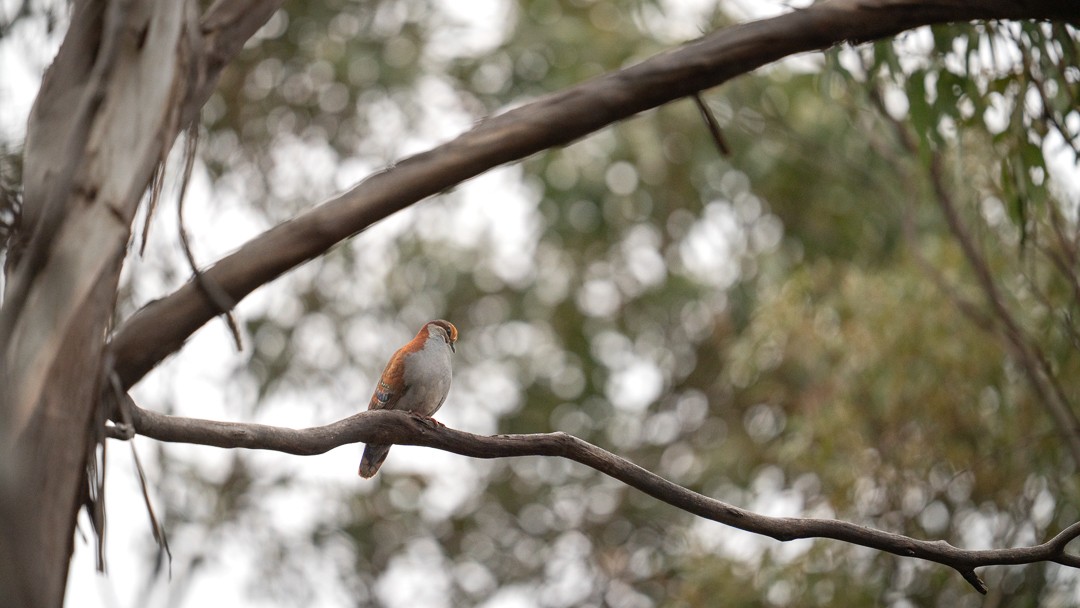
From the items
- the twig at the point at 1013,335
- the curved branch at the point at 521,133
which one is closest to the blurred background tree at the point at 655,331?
the twig at the point at 1013,335

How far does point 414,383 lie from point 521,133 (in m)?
2.43

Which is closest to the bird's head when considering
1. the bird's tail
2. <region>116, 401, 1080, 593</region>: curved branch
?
the bird's tail

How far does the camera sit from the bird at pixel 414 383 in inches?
175

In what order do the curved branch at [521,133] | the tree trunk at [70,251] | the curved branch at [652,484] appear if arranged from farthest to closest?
the curved branch at [652,484] < the curved branch at [521,133] < the tree trunk at [70,251]

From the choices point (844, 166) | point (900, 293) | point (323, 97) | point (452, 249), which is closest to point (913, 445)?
point (900, 293)

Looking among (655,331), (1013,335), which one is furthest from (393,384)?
(655,331)

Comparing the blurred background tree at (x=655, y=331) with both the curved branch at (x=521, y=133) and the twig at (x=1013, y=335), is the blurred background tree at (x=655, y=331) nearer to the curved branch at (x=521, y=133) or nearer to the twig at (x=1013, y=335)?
the twig at (x=1013, y=335)

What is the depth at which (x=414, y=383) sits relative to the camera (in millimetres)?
4465

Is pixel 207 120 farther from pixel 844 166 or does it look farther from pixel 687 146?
pixel 844 166

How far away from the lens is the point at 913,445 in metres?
8.05

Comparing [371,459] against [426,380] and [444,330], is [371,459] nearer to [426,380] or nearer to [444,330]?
[426,380]

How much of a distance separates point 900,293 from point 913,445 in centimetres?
115

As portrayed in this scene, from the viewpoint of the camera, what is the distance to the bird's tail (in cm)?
443

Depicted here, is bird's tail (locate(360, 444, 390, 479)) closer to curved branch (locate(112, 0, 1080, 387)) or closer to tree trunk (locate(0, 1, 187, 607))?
curved branch (locate(112, 0, 1080, 387))
